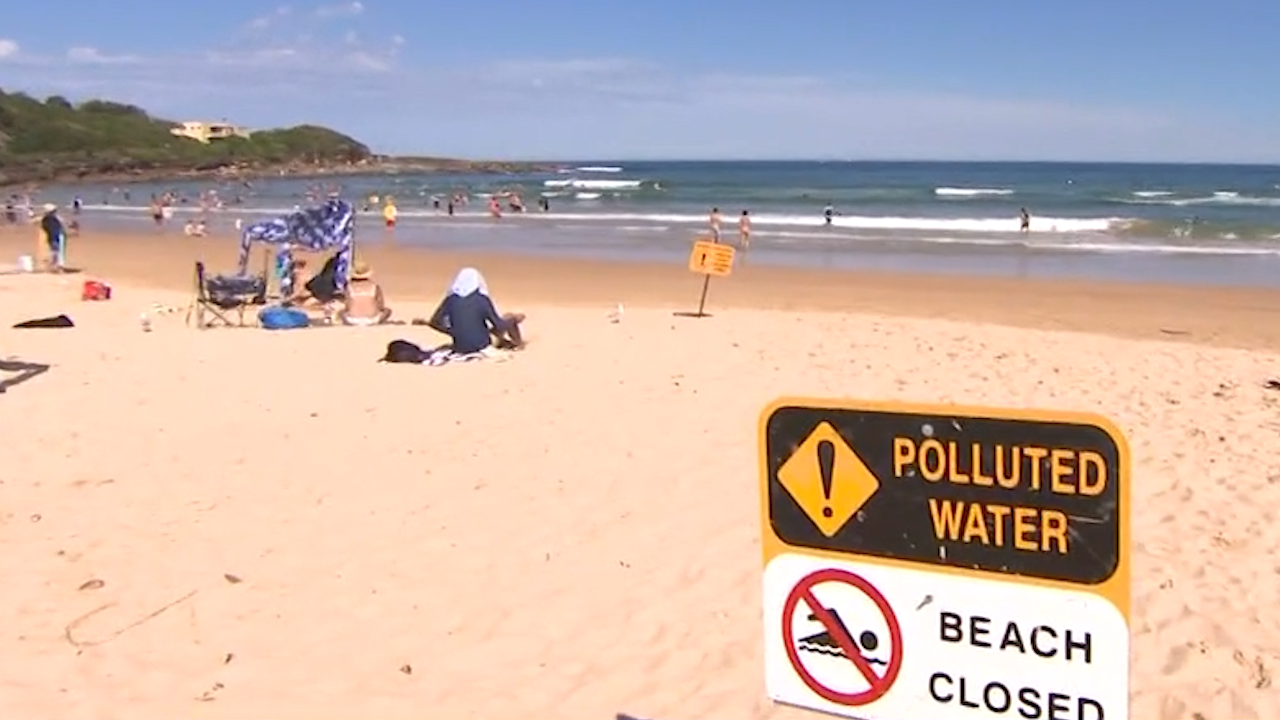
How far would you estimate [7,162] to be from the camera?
87.4 meters

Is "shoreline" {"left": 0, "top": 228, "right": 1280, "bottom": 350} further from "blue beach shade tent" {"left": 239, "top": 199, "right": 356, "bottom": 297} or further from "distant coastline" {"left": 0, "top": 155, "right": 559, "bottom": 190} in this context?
"distant coastline" {"left": 0, "top": 155, "right": 559, "bottom": 190}

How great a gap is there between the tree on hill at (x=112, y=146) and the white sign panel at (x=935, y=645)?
275ft

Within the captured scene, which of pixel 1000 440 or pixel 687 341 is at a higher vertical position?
pixel 1000 440

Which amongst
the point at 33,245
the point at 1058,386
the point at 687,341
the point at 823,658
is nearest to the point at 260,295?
the point at 687,341

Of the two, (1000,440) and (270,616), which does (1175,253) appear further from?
(1000,440)

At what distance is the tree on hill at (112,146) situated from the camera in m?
88.7

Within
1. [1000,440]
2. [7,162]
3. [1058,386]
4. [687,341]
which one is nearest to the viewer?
[1000,440]

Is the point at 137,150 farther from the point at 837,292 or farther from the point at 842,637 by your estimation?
the point at 842,637

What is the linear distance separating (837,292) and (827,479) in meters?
17.3

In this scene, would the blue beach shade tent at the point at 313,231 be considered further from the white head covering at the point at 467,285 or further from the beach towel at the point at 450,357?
the beach towel at the point at 450,357

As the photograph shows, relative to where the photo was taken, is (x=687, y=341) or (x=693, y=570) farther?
(x=687, y=341)

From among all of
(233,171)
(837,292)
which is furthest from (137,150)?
(837,292)

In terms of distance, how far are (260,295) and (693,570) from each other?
9.95 meters

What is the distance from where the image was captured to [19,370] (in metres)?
9.23
